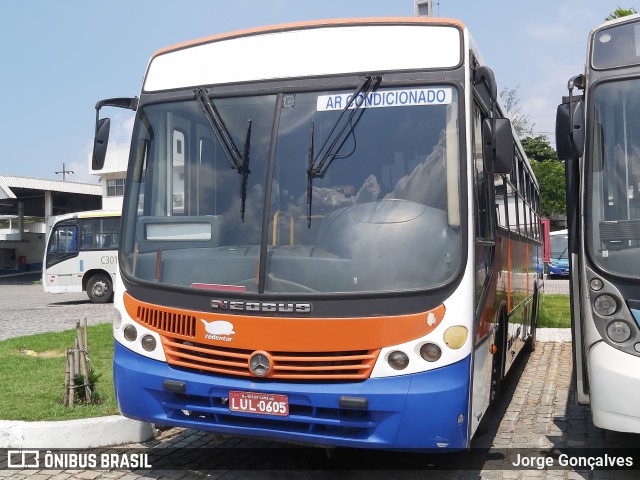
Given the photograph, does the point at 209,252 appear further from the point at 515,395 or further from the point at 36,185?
the point at 36,185

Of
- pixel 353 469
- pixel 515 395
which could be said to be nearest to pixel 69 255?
pixel 515 395

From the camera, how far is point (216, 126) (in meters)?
5.05

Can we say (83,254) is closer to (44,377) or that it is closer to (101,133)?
(44,377)

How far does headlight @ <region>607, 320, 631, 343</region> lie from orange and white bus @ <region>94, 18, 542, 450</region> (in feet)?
2.72

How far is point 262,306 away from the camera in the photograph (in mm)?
4582

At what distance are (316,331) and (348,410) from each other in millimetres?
515

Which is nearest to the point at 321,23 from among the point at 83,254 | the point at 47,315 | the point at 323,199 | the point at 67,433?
the point at 323,199

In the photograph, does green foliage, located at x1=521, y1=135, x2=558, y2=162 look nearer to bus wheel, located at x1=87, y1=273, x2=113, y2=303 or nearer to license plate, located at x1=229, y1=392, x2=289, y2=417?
bus wheel, located at x1=87, y1=273, x2=113, y2=303

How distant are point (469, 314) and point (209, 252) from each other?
5.83 ft

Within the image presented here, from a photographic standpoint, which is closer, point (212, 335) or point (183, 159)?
point (212, 335)

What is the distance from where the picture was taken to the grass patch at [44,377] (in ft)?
20.4

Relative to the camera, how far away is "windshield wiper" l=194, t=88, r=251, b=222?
4906mm

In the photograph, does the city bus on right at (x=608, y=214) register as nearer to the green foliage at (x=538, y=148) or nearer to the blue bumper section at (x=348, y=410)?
the blue bumper section at (x=348, y=410)
